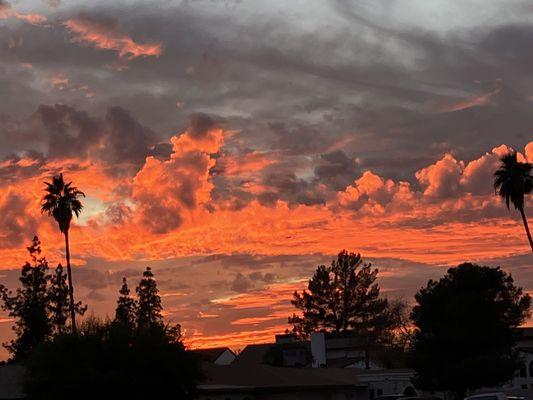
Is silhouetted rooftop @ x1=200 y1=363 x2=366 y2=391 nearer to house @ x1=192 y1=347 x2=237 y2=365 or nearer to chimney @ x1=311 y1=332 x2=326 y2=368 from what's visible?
chimney @ x1=311 y1=332 x2=326 y2=368

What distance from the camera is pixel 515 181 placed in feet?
257

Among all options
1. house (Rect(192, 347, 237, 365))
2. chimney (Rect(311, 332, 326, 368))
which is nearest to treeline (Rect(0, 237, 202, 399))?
chimney (Rect(311, 332, 326, 368))

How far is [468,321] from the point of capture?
72562 mm

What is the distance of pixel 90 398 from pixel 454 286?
36038 millimetres

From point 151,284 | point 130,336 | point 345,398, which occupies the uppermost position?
point 151,284

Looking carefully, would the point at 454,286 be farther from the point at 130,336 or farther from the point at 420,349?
the point at 130,336

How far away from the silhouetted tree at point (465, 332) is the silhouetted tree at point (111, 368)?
27.1 m

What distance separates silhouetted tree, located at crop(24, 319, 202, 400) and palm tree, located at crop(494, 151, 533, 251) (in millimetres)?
37649

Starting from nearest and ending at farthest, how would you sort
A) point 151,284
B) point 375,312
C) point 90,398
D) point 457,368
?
point 90,398 → point 457,368 → point 151,284 → point 375,312

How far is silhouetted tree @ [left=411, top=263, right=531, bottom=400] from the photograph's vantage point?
71.8 m

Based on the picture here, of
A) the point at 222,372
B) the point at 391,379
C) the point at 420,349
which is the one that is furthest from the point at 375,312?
the point at 222,372

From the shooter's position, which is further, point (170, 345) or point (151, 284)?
point (151, 284)

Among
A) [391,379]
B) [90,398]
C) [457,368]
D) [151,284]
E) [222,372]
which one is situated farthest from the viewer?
[151,284]

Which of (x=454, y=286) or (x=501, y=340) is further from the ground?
(x=454, y=286)
